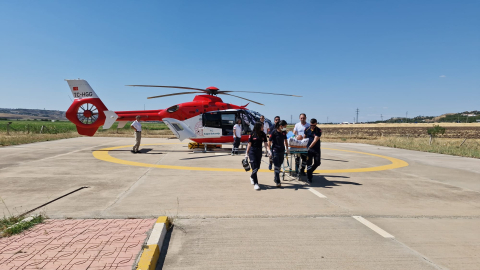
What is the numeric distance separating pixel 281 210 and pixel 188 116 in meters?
10.6

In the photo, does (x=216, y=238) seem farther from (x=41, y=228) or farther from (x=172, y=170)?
(x=172, y=170)

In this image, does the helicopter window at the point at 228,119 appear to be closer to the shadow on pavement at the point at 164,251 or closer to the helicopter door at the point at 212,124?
the helicopter door at the point at 212,124

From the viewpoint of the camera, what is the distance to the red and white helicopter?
14.9 m

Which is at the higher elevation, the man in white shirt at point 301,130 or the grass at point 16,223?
the man in white shirt at point 301,130

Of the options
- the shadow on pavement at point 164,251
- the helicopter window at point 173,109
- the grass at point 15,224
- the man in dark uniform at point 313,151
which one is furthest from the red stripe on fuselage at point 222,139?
the shadow on pavement at point 164,251

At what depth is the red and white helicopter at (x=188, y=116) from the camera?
14.9 meters

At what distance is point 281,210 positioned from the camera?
17.7ft

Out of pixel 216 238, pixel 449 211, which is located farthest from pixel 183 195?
pixel 449 211

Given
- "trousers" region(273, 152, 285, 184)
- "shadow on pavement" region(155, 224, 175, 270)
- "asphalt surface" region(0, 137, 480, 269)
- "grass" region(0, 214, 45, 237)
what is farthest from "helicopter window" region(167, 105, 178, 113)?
"shadow on pavement" region(155, 224, 175, 270)

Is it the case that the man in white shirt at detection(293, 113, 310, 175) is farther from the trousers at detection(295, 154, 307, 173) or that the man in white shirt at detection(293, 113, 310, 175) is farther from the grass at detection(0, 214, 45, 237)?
the grass at detection(0, 214, 45, 237)

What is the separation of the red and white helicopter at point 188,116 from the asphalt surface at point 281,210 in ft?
17.2

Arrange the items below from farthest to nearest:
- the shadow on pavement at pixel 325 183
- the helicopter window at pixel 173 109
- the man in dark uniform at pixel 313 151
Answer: the helicopter window at pixel 173 109 < the man in dark uniform at pixel 313 151 < the shadow on pavement at pixel 325 183

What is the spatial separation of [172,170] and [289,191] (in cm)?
463

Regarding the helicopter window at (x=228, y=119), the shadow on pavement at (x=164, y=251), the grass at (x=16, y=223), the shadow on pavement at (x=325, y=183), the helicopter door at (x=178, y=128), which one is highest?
the helicopter window at (x=228, y=119)
